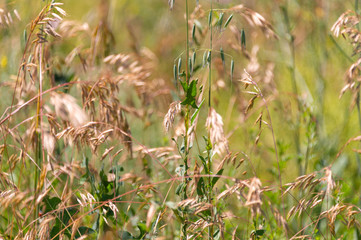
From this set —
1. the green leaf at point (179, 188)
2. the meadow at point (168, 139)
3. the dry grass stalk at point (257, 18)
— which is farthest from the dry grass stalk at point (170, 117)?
the dry grass stalk at point (257, 18)

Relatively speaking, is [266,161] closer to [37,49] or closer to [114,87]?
[114,87]

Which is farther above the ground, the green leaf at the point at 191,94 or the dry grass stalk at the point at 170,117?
the green leaf at the point at 191,94

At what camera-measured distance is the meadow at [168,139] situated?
1.48 meters

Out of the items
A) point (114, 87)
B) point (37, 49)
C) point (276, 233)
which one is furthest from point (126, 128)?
point (276, 233)

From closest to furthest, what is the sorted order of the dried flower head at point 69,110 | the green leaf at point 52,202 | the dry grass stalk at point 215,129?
the dried flower head at point 69,110 → the dry grass stalk at point 215,129 → the green leaf at point 52,202

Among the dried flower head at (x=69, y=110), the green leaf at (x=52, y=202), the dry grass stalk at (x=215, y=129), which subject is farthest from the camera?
the green leaf at (x=52, y=202)

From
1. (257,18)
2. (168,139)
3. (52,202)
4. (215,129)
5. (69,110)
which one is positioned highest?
(257,18)

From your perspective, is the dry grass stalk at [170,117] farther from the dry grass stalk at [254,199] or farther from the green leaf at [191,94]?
the dry grass stalk at [254,199]

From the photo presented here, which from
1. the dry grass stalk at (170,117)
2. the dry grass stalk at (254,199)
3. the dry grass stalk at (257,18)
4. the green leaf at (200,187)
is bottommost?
the green leaf at (200,187)

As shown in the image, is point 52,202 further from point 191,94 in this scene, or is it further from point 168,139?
point 168,139

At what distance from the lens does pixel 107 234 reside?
1460 millimetres

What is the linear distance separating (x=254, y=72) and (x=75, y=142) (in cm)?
144

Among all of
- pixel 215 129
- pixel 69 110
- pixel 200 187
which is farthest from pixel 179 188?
pixel 69 110

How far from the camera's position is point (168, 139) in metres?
2.55
